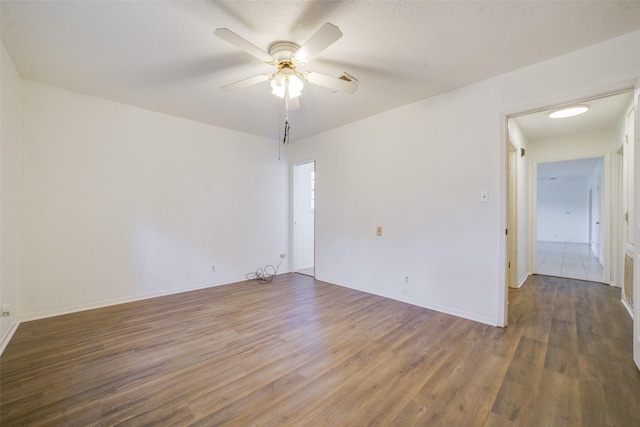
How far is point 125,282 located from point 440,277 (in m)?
3.88

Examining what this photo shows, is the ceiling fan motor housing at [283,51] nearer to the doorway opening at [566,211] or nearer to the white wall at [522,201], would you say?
the white wall at [522,201]

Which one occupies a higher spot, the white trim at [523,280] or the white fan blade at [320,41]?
the white fan blade at [320,41]

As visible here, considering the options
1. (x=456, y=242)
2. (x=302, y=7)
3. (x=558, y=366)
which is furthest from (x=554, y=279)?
(x=302, y=7)

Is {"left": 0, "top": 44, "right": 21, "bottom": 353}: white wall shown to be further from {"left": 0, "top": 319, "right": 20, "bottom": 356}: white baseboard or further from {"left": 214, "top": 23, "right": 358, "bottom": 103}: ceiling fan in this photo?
{"left": 214, "top": 23, "right": 358, "bottom": 103}: ceiling fan

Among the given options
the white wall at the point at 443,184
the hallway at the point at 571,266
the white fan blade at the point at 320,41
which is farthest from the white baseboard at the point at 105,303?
the hallway at the point at 571,266

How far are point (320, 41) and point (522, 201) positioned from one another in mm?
4356

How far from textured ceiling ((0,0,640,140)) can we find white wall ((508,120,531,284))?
1.74 meters

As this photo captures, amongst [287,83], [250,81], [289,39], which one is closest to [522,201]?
[287,83]

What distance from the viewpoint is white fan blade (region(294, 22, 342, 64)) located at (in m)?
1.57

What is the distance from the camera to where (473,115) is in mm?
2787

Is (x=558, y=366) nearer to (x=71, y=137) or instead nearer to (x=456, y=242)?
(x=456, y=242)

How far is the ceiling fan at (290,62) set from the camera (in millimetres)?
1707

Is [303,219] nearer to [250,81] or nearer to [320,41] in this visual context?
[250,81]

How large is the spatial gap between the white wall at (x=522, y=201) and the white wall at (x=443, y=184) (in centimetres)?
120
